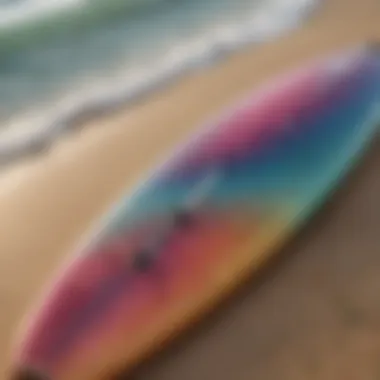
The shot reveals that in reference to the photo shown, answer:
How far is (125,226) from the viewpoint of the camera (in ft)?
1.81

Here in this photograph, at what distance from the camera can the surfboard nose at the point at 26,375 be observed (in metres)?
0.46

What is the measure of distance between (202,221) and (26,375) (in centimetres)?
17

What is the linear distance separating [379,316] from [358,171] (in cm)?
16

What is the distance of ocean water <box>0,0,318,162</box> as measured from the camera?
692 millimetres

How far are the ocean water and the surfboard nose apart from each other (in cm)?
22

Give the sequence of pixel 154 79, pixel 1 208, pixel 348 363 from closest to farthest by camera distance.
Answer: pixel 348 363 < pixel 1 208 < pixel 154 79

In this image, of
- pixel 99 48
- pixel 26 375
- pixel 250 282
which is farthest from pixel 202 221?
pixel 99 48

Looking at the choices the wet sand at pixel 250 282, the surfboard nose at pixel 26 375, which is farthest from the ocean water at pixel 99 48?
the surfboard nose at pixel 26 375

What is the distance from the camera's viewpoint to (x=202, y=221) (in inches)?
21.9

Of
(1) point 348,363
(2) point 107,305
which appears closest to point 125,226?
(2) point 107,305

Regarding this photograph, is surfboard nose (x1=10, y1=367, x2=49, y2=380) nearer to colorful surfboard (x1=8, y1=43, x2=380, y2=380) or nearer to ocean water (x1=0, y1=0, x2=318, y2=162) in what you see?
colorful surfboard (x1=8, y1=43, x2=380, y2=380)

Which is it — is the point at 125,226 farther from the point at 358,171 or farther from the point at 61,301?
the point at 358,171

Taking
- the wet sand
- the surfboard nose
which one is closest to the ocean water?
the wet sand

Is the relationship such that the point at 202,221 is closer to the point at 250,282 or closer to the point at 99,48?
the point at 250,282
